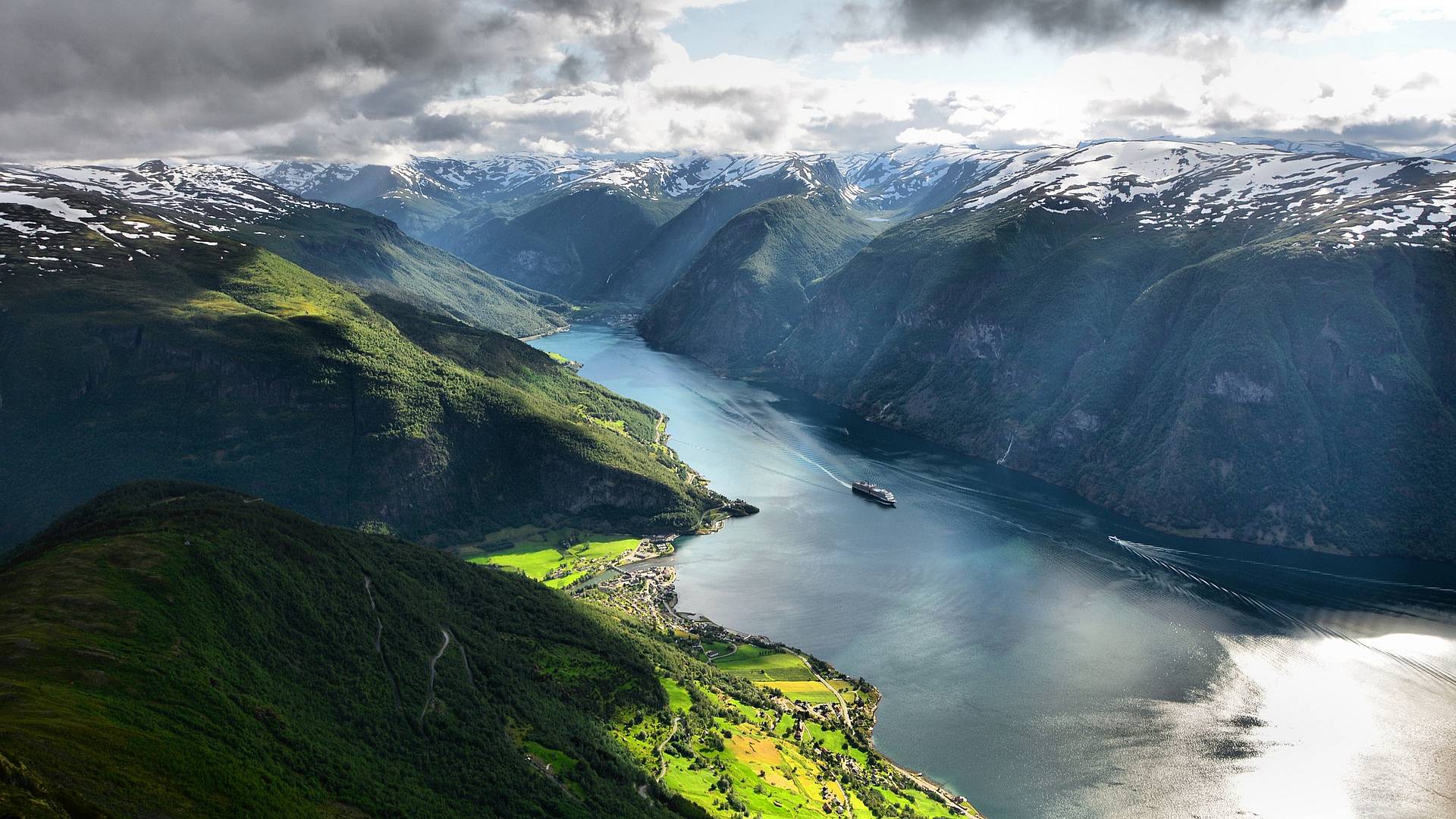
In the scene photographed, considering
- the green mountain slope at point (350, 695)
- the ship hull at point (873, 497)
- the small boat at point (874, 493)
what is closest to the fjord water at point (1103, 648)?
the ship hull at point (873, 497)

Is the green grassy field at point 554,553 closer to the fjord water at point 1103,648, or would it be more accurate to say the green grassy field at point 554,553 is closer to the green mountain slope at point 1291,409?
the fjord water at point 1103,648

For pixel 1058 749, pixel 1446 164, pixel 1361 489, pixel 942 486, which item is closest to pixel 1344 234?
pixel 1446 164

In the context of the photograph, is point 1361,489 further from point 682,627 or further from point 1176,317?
point 682,627

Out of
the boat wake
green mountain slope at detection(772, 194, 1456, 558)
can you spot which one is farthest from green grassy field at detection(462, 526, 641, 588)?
green mountain slope at detection(772, 194, 1456, 558)

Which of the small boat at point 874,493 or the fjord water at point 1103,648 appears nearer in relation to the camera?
the fjord water at point 1103,648

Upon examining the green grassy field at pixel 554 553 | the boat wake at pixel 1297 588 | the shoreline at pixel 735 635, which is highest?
the boat wake at pixel 1297 588

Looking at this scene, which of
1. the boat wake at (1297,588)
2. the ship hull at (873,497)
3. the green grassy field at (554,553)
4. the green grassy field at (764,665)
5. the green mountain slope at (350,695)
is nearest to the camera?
the green mountain slope at (350,695)
